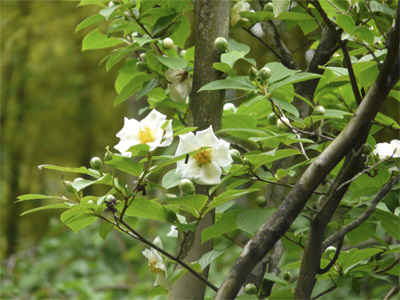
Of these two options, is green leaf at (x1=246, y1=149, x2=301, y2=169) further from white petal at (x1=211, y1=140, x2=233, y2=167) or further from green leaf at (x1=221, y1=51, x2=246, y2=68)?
green leaf at (x1=221, y1=51, x2=246, y2=68)

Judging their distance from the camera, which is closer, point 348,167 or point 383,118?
point 348,167

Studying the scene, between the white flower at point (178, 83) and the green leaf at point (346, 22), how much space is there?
0.37 m

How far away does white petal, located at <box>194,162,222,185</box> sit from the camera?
84 centimetres

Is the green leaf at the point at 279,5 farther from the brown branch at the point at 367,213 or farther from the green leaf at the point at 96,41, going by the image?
the green leaf at the point at 96,41

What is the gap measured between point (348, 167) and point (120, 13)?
1.97 feet

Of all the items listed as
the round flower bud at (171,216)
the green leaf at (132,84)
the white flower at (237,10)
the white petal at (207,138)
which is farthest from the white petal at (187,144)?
the white flower at (237,10)

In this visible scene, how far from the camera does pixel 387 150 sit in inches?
35.9

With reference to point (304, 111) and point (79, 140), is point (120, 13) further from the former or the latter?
point (79, 140)

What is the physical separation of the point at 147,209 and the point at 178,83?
35 cm

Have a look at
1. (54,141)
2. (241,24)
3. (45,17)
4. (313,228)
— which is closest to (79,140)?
(54,141)

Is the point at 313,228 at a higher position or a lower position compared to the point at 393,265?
higher

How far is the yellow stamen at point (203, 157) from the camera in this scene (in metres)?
0.85

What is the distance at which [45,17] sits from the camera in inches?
196

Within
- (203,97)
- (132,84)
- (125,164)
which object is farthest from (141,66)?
(125,164)
